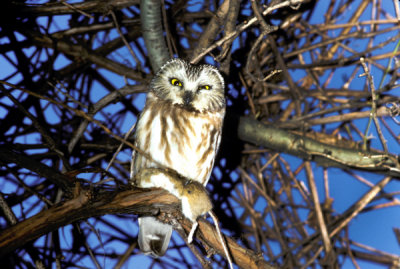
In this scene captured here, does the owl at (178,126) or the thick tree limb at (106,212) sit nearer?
the thick tree limb at (106,212)

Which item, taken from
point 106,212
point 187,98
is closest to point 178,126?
point 187,98

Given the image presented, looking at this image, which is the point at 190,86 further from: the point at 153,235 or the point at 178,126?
the point at 153,235

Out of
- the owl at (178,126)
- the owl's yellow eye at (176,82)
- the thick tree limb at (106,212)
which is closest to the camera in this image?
the thick tree limb at (106,212)

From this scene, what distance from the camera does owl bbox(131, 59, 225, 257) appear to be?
1444mm

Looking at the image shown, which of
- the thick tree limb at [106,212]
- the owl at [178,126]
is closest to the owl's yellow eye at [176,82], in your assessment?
the owl at [178,126]

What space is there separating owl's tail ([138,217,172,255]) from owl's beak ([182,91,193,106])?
1.65 ft

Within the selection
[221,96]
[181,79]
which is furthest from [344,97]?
[181,79]

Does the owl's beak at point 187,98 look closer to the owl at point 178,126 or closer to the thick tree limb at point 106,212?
the owl at point 178,126

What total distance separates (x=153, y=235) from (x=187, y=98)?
595 mm

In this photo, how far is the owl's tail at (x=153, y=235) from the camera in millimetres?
1591

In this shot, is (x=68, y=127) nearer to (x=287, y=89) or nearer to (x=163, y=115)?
(x=163, y=115)

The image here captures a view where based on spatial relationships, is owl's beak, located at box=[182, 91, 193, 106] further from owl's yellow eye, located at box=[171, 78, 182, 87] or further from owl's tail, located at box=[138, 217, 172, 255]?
owl's tail, located at box=[138, 217, 172, 255]

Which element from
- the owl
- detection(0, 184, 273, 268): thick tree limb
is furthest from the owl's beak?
detection(0, 184, 273, 268): thick tree limb

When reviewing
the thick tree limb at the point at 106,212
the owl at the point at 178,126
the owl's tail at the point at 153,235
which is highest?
the owl at the point at 178,126
